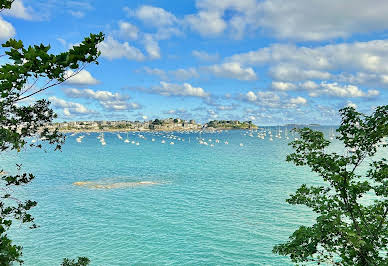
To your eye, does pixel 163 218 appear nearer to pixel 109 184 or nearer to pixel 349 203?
pixel 109 184

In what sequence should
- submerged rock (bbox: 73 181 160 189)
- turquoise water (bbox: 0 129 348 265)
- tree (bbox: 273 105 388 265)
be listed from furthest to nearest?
submerged rock (bbox: 73 181 160 189) → turquoise water (bbox: 0 129 348 265) → tree (bbox: 273 105 388 265)

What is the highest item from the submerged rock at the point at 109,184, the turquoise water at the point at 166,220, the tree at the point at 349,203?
the tree at the point at 349,203

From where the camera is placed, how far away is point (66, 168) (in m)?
83.1

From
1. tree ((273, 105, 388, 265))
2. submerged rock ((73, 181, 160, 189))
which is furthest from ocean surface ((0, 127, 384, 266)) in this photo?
tree ((273, 105, 388, 265))

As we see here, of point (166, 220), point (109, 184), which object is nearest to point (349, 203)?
point (166, 220)

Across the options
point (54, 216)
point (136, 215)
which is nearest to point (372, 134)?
point (136, 215)

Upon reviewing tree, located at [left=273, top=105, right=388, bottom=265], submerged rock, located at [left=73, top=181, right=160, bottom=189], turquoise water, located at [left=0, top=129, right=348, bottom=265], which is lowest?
turquoise water, located at [left=0, top=129, right=348, bottom=265]

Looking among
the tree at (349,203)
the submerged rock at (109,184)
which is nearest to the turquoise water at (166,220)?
the submerged rock at (109,184)

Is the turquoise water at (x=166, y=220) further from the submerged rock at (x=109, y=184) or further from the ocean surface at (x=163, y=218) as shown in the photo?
the submerged rock at (x=109, y=184)

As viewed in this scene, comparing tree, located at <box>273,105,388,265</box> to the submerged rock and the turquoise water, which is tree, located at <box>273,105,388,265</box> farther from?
the submerged rock

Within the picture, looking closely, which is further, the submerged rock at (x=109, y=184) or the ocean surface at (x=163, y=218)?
the submerged rock at (x=109, y=184)

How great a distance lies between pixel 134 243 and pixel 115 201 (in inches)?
658

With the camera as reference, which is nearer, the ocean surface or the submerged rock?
the ocean surface

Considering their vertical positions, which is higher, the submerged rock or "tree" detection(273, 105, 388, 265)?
"tree" detection(273, 105, 388, 265)
